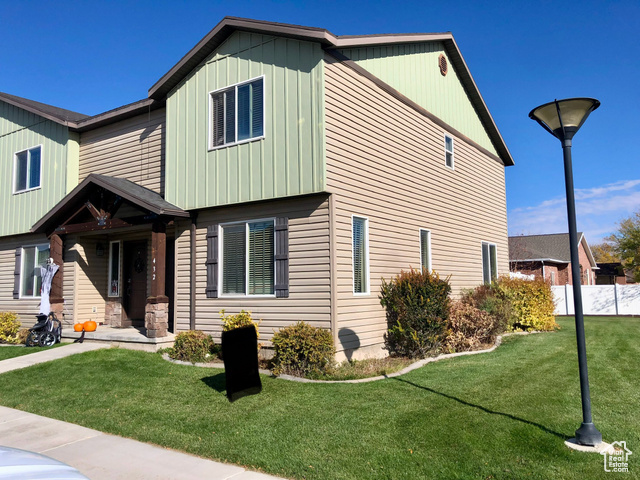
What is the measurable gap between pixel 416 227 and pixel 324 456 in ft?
27.0

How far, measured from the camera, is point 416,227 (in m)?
12.7

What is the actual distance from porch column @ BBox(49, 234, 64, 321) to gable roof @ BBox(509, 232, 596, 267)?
85.1 feet

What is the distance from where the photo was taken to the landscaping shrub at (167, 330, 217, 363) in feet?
33.5

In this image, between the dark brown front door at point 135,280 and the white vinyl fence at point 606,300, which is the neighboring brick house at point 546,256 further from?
the dark brown front door at point 135,280

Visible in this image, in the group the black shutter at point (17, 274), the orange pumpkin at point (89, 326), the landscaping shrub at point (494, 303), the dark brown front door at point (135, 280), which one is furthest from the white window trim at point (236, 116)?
the black shutter at point (17, 274)

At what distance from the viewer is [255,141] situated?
10.5 metres

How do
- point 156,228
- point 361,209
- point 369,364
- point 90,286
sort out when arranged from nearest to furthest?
point 369,364, point 361,209, point 156,228, point 90,286

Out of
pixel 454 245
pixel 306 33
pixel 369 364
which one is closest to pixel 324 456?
pixel 369 364

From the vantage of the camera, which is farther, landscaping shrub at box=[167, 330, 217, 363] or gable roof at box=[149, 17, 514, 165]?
landscaping shrub at box=[167, 330, 217, 363]

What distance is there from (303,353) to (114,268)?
26.8 ft

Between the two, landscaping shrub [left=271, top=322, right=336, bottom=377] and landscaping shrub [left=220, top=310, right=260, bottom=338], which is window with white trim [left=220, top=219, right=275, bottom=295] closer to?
landscaping shrub [left=220, top=310, right=260, bottom=338]

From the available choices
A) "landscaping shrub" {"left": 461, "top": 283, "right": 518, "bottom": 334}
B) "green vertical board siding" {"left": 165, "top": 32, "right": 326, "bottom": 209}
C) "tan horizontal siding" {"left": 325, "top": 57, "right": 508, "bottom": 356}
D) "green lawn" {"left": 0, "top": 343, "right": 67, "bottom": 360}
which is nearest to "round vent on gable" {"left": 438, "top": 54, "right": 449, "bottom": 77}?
"tan horizontal siding" {"left": 325, "top": 57, "right": 508, "bottom": 356}

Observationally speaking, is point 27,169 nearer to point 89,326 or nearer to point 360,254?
point 89,326

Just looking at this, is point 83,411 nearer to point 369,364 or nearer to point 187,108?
point 369,364
